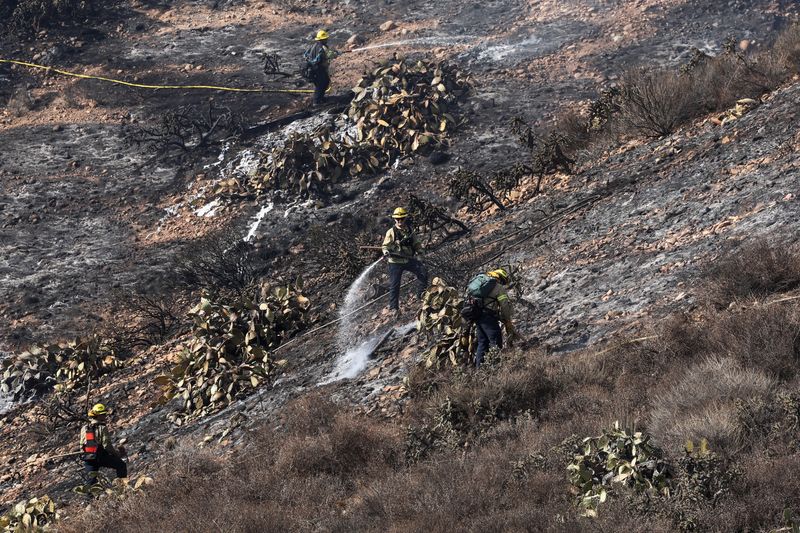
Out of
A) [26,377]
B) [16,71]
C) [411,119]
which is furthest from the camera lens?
[16,71]

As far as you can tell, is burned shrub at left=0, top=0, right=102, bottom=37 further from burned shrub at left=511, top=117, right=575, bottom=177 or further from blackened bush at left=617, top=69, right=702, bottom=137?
blackened bush at left=617, top=69, right=702, bottom=137

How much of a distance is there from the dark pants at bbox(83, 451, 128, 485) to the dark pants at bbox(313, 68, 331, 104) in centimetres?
1270

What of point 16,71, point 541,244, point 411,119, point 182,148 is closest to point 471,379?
point 541,244

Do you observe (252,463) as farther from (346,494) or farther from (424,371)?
(424,371)

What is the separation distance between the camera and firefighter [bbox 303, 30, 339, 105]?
21.1 metres

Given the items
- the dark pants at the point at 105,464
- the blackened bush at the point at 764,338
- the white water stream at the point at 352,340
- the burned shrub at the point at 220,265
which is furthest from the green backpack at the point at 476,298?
the burned shrub at the point at 220,265

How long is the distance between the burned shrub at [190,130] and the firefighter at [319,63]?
2020 millimetres

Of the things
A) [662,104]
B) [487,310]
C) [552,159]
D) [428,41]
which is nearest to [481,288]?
[487,310]

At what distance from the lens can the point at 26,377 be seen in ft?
49.7

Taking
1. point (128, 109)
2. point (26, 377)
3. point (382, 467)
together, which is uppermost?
point (128, 109)

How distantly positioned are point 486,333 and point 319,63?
1277 cm

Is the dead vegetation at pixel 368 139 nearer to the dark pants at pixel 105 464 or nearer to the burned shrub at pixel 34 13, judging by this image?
the dark pants at pixel 105 464

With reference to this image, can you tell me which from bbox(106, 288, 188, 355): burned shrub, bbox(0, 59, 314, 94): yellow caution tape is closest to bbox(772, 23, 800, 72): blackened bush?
bbox(0, 59, 314, 94): yellow caution tape

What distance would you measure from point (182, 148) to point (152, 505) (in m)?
14.9
